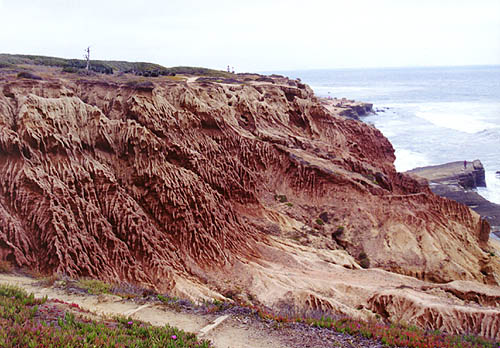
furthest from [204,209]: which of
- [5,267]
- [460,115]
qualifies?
[460,115]

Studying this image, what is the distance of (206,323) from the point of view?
468 inches

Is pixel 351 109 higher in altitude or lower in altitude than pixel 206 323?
higher

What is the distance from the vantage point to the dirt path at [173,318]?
11.0 metres

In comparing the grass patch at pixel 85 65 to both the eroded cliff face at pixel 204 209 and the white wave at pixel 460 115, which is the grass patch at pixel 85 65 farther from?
the white wave at pixel 460 115

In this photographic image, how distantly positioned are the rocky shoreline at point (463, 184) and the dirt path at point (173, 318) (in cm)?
3349

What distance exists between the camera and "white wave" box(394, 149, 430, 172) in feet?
193

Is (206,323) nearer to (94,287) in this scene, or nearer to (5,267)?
(94,287)

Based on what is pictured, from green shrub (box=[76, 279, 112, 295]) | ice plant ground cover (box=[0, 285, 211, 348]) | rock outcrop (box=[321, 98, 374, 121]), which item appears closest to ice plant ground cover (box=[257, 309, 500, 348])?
ice plant ground cover (box=[0, 285, 211, 348])

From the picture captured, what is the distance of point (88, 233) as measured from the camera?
702 inches

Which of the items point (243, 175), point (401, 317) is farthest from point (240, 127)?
point (401, 317)

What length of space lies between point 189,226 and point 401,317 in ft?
35.3

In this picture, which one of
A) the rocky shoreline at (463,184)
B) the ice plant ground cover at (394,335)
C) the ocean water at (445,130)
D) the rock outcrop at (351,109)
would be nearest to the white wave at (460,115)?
the ocean water at (445,130)

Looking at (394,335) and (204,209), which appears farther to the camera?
(204,209)

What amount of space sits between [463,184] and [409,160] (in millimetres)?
14069
